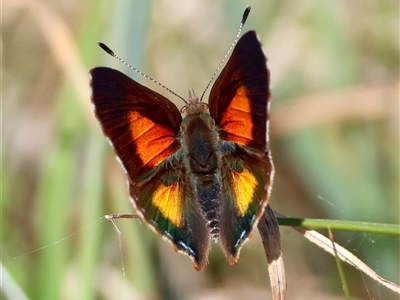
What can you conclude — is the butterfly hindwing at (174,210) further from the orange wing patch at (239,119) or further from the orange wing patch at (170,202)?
the orange wing patch at (239,119)

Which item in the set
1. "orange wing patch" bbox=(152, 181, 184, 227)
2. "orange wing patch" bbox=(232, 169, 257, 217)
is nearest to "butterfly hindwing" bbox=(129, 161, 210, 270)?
"orange wing patch" bbox=(152, 181, 184, 227)

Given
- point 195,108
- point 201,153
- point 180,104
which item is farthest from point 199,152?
point 180,104

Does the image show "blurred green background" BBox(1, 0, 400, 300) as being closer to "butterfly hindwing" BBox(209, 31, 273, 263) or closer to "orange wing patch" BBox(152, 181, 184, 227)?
"orange wing patch" BBox(152, 181, 184, 227)

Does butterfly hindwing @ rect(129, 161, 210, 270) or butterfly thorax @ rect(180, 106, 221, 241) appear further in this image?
butterfly thorax @ rect(180, 106, 221, 241)

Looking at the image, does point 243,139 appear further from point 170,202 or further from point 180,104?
point 180,104

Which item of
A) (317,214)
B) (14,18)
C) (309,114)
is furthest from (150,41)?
(317,214)

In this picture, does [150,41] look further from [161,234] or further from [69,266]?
[161,234]

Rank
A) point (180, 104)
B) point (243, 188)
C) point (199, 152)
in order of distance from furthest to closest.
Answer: point (180, 104), point (199, 152), point (243, 188)
